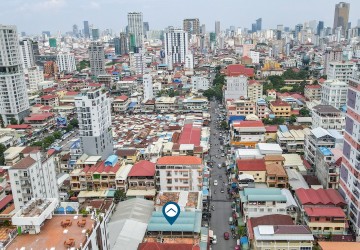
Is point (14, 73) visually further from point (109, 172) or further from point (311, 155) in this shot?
point (311, 155)

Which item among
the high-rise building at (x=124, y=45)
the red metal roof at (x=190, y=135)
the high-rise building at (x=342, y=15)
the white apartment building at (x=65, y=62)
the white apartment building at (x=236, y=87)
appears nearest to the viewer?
the red metal roof at (x=190, y=135)

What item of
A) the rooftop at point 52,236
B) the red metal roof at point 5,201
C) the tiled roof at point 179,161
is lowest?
the red metal roof at point 5,201

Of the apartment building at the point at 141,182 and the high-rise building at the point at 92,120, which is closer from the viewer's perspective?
the apartment building at the point at 141,182

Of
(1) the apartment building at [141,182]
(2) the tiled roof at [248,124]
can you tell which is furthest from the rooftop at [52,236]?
(2) the tiled roof at [248,124]

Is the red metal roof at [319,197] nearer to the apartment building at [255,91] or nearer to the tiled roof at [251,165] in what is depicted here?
the tiled roof at [251,165]

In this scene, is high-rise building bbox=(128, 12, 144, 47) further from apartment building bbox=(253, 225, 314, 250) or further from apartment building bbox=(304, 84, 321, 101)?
apartment building bbox=(253, 225, 314, 250)

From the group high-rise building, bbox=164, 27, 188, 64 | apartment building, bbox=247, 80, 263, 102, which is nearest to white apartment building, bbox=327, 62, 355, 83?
apartment building, bbox=247, 80, 263, 102
